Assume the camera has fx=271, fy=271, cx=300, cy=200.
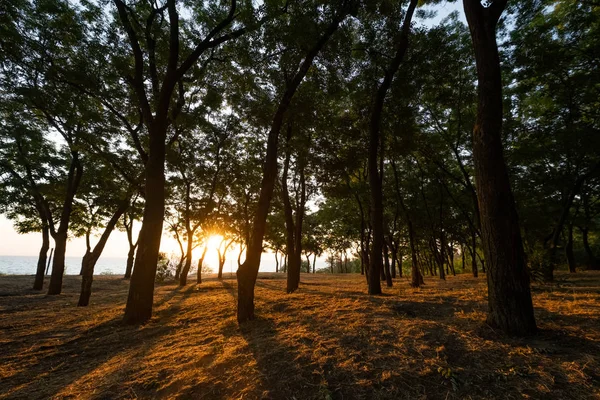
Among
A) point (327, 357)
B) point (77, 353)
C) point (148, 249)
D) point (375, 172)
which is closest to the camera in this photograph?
point (327, 357)

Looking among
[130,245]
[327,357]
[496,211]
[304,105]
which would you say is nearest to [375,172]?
[304,105]

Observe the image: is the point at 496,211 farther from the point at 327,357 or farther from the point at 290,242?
the point at 290,242

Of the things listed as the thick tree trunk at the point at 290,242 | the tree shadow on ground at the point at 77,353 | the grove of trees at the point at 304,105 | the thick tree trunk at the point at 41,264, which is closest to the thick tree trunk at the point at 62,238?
the grove of trees at the point at 304,105

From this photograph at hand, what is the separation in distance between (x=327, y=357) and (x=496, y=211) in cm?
351

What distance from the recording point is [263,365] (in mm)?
3885

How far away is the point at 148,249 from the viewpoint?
7305 millimetres

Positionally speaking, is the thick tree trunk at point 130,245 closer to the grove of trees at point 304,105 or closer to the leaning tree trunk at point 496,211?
the grove of trees at point 304,105

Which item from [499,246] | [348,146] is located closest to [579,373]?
[499,246]

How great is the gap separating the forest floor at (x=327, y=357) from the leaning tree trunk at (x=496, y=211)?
0.40 m

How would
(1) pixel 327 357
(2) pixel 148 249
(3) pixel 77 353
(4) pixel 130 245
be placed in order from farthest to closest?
(4) pixel 130 245 < (2) pixel 148 249 < (3) pixel 77 353 < (1) pixel 327 357

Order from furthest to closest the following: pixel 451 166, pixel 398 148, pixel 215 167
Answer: pixel 451 166 → pixel 215 167 → pixel 398 148

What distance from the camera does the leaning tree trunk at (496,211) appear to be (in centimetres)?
421

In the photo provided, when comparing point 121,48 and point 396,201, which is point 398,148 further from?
point 121,48

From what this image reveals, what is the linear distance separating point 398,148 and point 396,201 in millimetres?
7961
